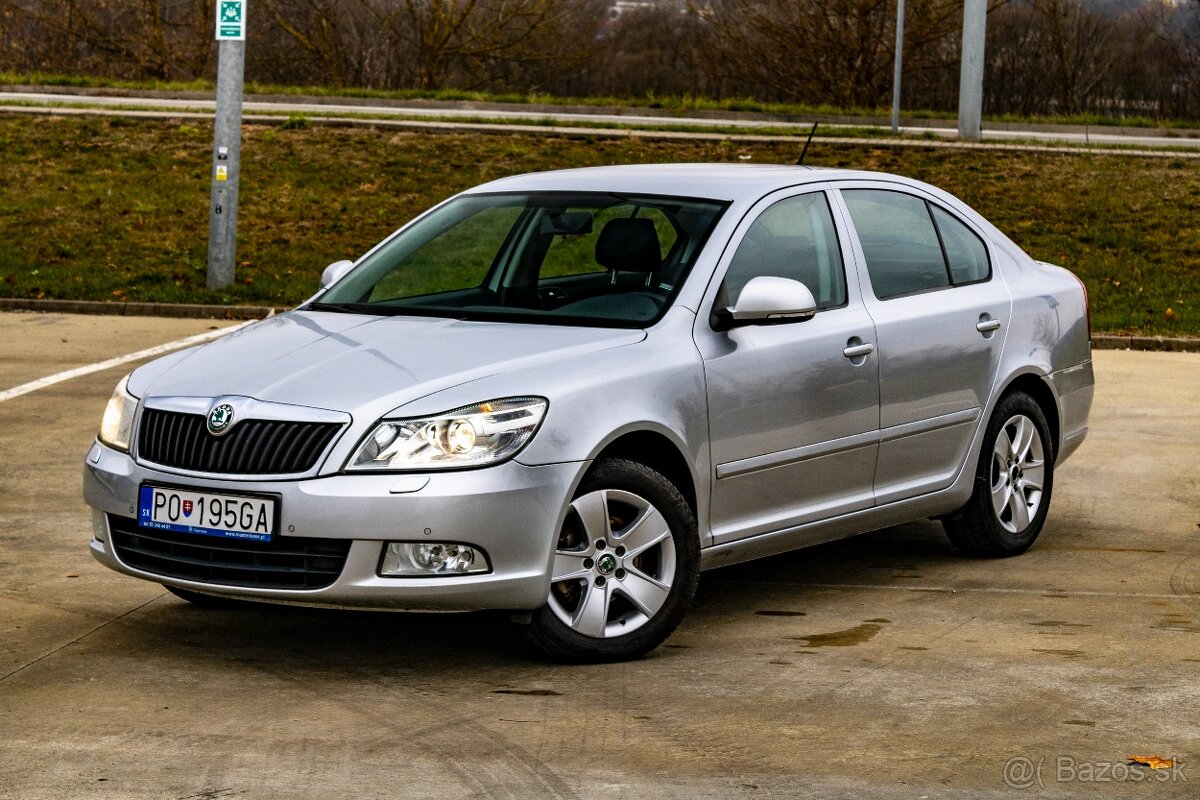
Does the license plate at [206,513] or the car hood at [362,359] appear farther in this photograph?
the car hood at [362,359]

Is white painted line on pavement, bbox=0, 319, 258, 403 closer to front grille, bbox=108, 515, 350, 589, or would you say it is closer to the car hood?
the car hood

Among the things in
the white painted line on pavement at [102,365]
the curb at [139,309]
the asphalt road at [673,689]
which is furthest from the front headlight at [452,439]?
the curb at [139,309]

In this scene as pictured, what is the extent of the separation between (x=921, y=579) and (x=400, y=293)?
2313 mm

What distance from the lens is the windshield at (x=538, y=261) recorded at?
20.8ft

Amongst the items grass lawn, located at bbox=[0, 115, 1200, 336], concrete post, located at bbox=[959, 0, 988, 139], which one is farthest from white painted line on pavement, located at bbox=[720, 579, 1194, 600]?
concrete post, located at bbox=[959, 0, 988, 139]

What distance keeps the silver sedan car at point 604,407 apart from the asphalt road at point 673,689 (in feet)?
0.94

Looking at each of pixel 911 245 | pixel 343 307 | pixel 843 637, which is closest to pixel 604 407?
pixel 843 637

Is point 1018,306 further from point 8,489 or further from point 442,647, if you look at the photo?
point 8,489

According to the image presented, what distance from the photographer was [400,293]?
6.85 m

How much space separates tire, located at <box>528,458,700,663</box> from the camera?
18.4 feet

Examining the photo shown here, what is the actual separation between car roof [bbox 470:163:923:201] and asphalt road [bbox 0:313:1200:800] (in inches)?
59.8

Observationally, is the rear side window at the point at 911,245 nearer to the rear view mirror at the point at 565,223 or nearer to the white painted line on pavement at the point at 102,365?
the rear view mirror at the point at 565,223

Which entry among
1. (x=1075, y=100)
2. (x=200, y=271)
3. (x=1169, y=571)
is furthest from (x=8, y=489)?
(x=1075, y=100)

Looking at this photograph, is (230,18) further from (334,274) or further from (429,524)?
(429,524)
